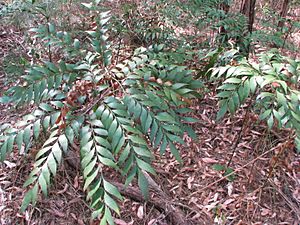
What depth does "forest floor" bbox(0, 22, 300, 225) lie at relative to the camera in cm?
181

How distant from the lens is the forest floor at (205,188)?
1812 millimetres

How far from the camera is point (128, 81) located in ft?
4.38

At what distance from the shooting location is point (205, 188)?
1996 mm

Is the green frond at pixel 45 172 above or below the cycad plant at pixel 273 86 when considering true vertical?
below

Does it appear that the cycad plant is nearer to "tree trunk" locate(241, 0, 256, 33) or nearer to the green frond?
the green frond

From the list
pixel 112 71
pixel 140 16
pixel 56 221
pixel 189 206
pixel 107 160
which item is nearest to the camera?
pixel 107 160

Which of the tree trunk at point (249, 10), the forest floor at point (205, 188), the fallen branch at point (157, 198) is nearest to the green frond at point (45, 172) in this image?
the forest floor at point (205, 188)

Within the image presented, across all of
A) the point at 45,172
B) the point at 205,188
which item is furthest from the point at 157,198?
the point at 45,172

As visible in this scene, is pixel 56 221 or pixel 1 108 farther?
pixel 1 108

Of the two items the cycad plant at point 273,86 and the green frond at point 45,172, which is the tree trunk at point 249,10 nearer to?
the cycad plant at point 273,86

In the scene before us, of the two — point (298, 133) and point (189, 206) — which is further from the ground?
point (298, 133)

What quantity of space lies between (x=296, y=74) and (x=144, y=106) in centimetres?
66

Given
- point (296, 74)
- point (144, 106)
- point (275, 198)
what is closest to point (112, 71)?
point (144, 106)

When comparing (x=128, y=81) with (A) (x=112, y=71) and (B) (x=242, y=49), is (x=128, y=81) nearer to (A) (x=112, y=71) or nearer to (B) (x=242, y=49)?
(A) (x=112, y=71)
